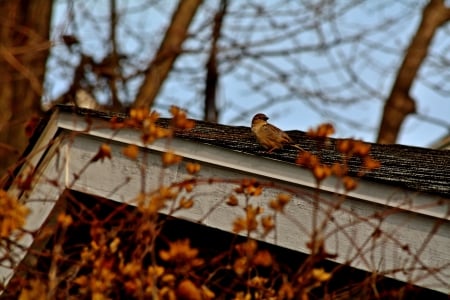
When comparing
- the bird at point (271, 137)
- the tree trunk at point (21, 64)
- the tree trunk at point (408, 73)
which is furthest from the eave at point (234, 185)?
the tree trunk at point (408, 73)

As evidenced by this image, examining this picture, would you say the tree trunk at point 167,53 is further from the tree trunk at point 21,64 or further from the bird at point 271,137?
the bird at point 271,137

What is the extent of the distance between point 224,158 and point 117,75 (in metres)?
8.97

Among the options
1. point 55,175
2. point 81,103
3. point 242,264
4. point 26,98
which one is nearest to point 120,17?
point 81,103

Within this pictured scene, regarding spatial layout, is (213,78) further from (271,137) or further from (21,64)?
(271,137)

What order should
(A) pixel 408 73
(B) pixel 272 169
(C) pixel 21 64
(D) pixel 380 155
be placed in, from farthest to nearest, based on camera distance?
(A) pixel 408 73, (C) pixel 21 64, (D) pixel 380 155, (B) pixel 272 169

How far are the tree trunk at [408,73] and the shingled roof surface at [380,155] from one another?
6851 millimetres

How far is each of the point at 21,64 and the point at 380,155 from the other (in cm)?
543

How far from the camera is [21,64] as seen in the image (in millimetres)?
10977

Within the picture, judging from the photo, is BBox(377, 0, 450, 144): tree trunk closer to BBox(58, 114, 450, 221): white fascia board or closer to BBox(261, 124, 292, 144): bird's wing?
Result: BBox(261, 124, 292, 144): bird's wing

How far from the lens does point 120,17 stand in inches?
602

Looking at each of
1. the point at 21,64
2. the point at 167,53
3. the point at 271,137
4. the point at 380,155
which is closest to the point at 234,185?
the point at 271,137

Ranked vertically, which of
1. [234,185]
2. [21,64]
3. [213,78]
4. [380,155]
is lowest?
[234,185]

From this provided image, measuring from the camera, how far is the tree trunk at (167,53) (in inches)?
531

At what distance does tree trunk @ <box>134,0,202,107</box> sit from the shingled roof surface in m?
6.11
